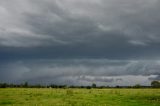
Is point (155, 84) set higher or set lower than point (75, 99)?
higher

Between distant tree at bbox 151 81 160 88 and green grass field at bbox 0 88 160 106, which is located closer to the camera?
green grass field at bbox 0 88 160 106

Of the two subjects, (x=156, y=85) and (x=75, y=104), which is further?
(x=156, y=85)

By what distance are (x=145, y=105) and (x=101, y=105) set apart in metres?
5.58

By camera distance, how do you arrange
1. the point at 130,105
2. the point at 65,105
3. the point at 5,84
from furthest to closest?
the point at 5,84 → the point at 130,105 → the point at 65,105

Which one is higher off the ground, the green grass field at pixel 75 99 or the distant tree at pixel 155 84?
the distant tree at pixel 155 84

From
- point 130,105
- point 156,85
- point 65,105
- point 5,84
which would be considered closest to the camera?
point 65,105

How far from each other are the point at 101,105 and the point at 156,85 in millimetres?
90739

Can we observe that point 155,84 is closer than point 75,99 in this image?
No

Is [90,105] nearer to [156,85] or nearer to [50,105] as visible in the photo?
[50,105]

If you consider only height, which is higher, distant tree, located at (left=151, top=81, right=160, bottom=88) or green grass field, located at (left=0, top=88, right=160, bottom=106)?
distant tree, located at (left=151, top=81, right=160, bottom=88)

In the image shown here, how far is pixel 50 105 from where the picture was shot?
34.3 m

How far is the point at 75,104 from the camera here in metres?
35.5

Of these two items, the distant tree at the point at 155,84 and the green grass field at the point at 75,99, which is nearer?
the green grass field at the point at 75,99

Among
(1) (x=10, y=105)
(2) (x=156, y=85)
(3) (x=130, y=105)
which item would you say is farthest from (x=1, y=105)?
(2) (x=156, y=85)
